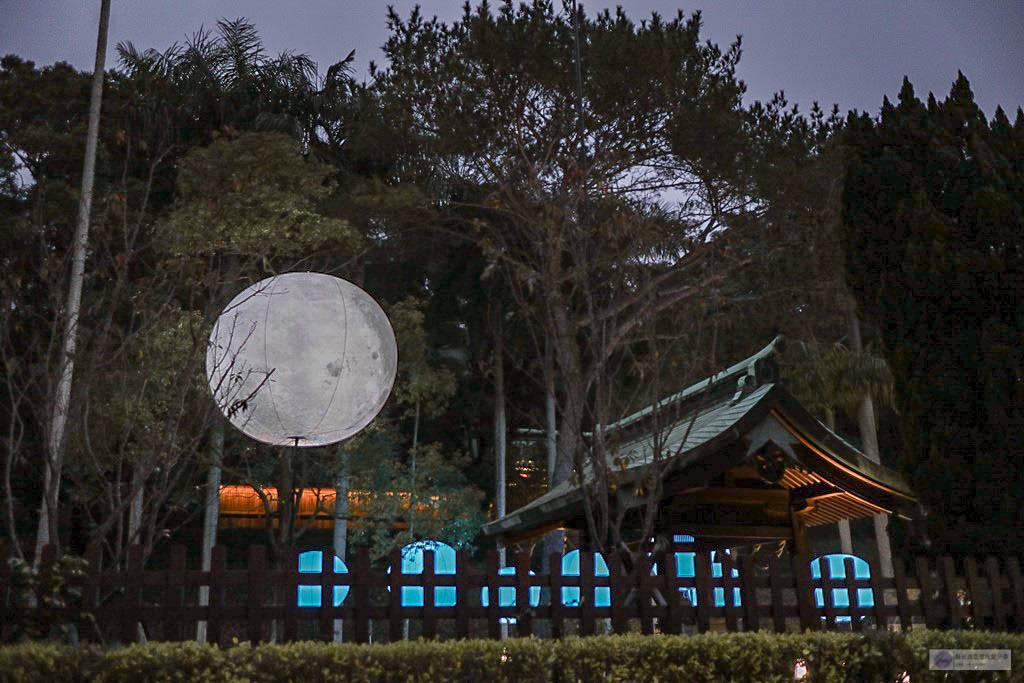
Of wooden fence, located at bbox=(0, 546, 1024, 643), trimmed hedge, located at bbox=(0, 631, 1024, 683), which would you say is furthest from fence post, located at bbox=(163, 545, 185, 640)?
trimmed hedge, located at bbox=(0, 631, 1024, 683)

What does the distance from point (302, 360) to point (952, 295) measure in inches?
210

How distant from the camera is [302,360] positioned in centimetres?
653

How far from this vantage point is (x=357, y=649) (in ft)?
17.9

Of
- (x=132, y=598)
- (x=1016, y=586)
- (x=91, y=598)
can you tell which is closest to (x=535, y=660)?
(x=132, y=598)

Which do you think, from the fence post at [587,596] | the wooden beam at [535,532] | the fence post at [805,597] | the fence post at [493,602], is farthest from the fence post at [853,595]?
the wooden beam at [535,532]

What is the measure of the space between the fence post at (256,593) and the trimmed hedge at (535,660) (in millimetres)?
560

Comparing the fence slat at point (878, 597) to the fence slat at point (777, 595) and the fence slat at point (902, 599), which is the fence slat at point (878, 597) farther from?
the fence slat at point (777, 595)

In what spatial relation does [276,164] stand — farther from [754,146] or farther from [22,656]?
[22,656]

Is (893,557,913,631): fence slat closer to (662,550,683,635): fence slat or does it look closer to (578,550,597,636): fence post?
(662,550,683,635): fence slat

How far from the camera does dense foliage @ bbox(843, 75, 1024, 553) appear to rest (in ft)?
25.6

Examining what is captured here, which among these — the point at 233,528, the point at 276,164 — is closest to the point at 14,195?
the point at 276,164

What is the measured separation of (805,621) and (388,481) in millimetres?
15585

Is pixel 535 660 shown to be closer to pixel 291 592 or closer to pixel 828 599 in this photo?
pixel 291 592

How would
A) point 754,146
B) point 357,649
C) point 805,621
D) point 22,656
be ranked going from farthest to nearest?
point 754,146
point 805,621
point 357,649
point 22,656
